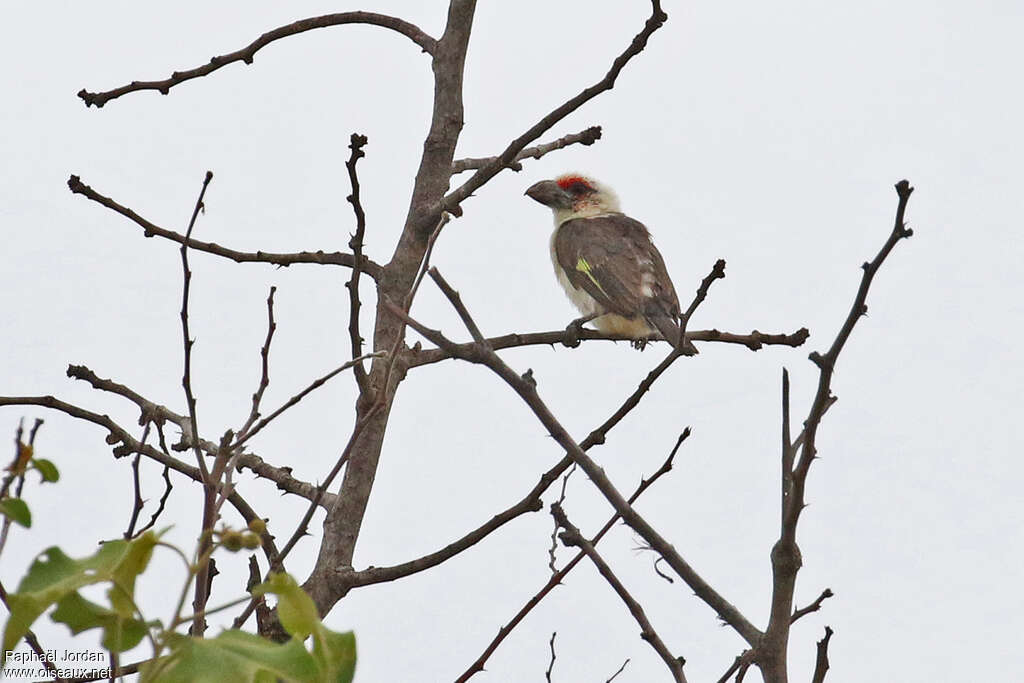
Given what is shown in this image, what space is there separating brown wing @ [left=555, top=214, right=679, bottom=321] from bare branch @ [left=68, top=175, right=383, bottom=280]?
10.3 ft

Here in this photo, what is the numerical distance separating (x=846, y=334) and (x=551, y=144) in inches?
115

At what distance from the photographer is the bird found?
24.5 ft

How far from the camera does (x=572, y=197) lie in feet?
29.7

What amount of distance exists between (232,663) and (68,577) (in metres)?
0.21

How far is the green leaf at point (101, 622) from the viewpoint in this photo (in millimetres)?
1334

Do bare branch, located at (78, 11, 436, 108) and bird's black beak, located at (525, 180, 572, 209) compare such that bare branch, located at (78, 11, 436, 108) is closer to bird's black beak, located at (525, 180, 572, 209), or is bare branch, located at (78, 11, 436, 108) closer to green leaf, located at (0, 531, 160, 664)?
green leaf, located at (0, 531, 160, 664)

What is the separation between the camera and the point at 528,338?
4785 millimetres

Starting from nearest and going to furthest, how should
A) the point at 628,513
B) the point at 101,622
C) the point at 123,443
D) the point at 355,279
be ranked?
the point at 101,622, the point at 628,513, the point at 355,279, the point at 123,443

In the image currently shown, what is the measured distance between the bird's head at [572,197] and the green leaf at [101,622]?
7.67 meters

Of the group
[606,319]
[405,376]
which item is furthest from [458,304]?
[606,319]

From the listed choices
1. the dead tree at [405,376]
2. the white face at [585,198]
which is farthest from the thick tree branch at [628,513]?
the white face at [585,198]

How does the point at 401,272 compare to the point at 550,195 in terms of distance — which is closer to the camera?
the point at 401,272

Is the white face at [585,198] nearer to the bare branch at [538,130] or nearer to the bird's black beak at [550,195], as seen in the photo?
the bird's black beak at [550,195]

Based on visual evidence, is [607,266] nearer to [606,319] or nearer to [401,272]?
[606,319]
